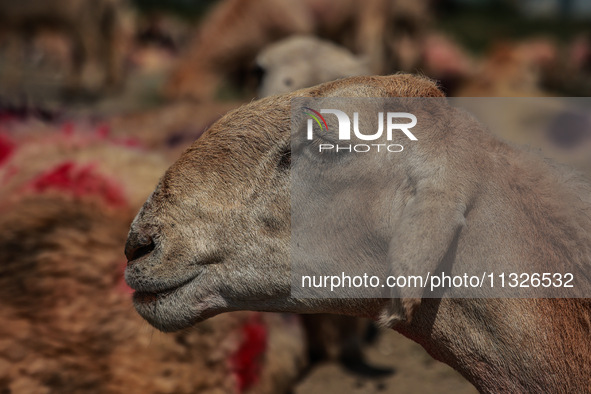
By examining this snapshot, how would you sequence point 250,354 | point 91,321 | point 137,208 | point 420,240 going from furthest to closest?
point 137,208 < point 250,354 < point 91,321 < point 420,240

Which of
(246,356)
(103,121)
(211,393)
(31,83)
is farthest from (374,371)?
(31,83)

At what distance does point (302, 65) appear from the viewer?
5.73 meters

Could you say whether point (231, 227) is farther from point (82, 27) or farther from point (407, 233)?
point (82, 27)

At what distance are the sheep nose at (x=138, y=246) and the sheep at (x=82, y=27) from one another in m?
11.2

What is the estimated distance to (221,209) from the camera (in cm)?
261

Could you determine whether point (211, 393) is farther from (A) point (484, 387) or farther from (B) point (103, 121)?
(B) point (103, 121)

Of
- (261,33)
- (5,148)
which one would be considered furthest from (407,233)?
(261,33)

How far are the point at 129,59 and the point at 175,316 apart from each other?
16634 millimetres

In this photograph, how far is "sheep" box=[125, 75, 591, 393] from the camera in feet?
7.86

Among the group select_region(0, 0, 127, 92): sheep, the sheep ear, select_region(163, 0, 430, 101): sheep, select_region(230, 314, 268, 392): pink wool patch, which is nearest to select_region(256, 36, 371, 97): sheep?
select_region(230, 314, 268, 392): pink wool patch

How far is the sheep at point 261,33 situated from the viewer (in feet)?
31.1

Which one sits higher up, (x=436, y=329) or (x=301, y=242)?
(x=301, y=242)

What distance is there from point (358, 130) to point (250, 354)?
213cm

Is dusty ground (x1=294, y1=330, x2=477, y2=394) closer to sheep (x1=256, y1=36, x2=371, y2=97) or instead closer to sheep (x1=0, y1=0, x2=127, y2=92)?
sheep (x1=256, y1=36, x2=371, y2=97)
